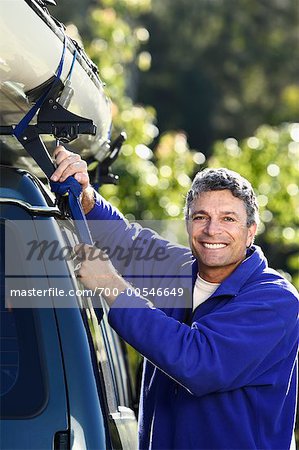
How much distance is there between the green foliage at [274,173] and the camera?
28.2ft

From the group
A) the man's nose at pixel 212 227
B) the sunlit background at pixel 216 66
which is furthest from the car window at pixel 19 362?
the sunlit background at pixel 216 66

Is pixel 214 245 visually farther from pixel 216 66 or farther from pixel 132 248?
pixel 216 66

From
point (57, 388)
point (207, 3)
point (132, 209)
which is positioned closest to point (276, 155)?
point (132, 209)

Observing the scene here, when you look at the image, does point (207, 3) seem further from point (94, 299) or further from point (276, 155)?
point (94, 299)

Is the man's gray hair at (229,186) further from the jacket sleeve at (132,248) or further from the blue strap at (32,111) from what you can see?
the blue strap at (32,111)

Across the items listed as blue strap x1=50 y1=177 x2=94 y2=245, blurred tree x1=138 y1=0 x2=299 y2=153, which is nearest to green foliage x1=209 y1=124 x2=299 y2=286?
blue strap x1=50 y1=177 x2=94 y2=245

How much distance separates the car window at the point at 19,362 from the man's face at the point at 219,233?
65 centimetres

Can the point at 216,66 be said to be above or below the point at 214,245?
above

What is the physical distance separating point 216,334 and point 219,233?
15.5 inches

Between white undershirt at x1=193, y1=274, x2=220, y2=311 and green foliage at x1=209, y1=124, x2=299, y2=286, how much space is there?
184 inches

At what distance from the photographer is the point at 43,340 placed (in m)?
2.95

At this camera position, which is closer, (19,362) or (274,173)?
(19,362)

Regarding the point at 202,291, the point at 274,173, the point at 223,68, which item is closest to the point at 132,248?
the point at 202,291

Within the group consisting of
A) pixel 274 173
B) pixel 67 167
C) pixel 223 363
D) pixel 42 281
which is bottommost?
pixel 223 363
